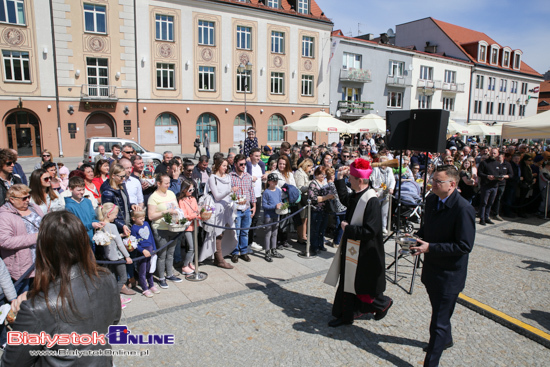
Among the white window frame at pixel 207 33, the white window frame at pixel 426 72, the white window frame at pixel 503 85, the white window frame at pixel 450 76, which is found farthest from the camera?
the white window frame at pixel 503 85

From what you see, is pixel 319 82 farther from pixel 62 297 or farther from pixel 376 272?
Answer: pixel 62 297

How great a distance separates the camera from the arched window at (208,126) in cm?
2930

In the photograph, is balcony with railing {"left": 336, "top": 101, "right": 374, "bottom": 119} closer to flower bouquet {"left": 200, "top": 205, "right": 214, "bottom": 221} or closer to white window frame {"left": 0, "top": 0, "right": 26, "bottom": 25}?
white window frame {"left": 0, "top": 0, "right": 26, "bottom": 25}

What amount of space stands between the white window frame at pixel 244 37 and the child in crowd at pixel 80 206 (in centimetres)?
2668

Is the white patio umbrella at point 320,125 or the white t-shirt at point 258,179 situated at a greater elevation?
the white patio umbrella at point 320,125

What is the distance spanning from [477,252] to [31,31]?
2734 centimetres

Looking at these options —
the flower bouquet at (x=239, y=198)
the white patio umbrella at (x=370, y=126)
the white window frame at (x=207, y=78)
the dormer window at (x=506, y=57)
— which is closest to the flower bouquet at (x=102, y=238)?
the flower bouquet at (x=239, y=198)

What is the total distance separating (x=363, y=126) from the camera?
16500 millimetres

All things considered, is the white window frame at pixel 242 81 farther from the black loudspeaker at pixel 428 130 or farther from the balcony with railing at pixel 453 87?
the black loudspeaker at pixel 428 130

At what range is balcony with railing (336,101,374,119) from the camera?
3494 cm

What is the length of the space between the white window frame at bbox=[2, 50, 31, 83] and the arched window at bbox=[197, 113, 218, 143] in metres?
11.7

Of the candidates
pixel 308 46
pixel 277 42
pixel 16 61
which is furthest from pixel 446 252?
pixel 308 46

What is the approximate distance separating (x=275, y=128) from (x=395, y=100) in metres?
15.7

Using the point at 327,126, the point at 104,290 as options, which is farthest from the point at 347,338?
the point at 327,126
